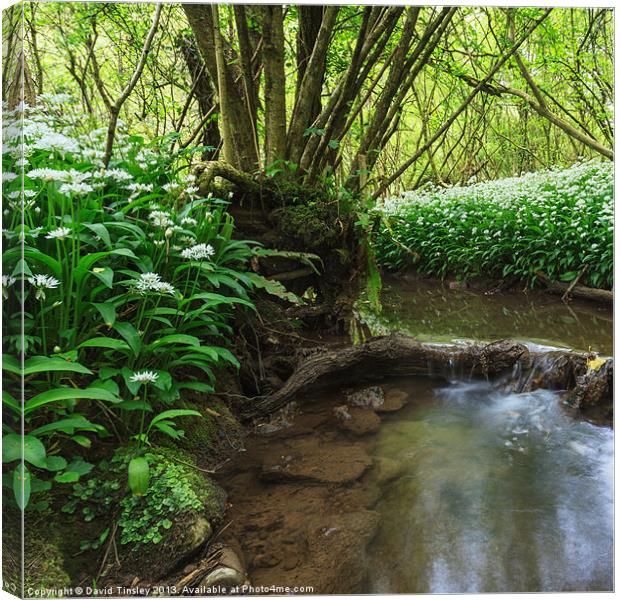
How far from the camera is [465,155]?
195 cm

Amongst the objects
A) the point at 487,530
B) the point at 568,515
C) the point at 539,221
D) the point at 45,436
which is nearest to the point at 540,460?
the point at 568,515

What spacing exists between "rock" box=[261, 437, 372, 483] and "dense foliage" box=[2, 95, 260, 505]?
0.35 metres

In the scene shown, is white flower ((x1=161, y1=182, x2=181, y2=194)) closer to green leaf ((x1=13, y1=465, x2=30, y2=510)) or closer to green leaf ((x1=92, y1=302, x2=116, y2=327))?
green leaf ((x1=92, y1=302, x2=116, y2=327))

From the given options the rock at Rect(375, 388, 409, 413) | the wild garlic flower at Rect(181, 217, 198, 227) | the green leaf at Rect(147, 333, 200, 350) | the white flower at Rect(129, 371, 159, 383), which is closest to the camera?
the white flower at Rect(129, 371, 159, 383)

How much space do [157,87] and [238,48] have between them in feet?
2.06

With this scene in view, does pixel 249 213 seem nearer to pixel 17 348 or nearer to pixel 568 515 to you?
pixel 17 348

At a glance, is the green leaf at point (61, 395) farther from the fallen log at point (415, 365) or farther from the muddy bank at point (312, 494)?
the fallen log at point (415, 365)

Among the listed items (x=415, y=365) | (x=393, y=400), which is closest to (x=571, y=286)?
(x=415, y=365)

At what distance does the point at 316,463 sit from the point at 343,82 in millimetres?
1656

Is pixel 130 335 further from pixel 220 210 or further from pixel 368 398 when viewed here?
pixel 368 398

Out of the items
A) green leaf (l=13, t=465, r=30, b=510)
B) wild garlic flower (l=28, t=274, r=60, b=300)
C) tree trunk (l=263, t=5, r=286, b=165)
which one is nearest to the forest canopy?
tree trunk (l=263, t=5, r=286, b=165)

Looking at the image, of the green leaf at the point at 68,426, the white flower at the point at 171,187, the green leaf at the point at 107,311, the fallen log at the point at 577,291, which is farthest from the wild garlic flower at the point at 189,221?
the fallen log at the point at 577,291

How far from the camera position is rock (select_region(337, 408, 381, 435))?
1.63 metres

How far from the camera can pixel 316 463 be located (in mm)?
1466
